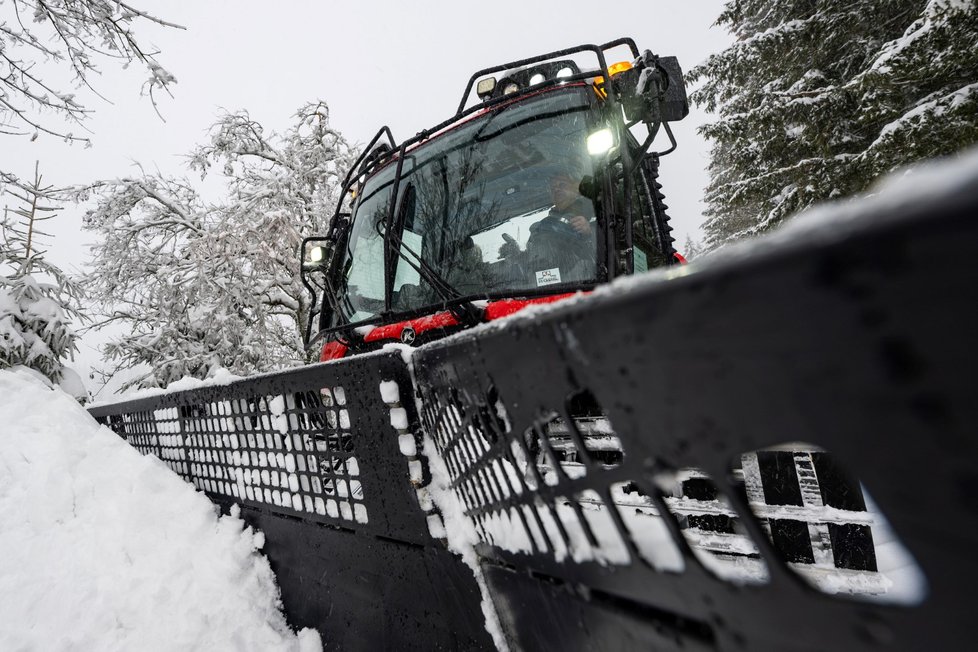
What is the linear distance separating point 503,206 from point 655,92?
1.13 m

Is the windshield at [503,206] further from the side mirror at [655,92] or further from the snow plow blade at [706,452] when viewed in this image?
the snow plow blade at [706,452]

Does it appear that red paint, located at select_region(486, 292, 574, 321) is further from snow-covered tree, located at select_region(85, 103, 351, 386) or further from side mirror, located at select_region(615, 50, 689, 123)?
snow-covered tree, located at select_region(85, 103, 351, 386)

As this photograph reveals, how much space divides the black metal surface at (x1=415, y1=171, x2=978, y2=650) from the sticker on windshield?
1.95m

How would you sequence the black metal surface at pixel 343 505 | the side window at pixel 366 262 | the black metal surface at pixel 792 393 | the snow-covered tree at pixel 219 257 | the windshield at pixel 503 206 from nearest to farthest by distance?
the black metal surface at pixel 792 393 → the black metal surface at pixel 343 505 → the windshield at pixel 503 206 → the side window at pixel 366 262 → the snow-covered tree at pixel 219 257

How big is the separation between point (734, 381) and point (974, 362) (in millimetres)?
166

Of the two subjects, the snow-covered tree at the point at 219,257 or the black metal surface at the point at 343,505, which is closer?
the black metal surface at the point at 343,505

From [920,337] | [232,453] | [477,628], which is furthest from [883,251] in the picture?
[232,453]

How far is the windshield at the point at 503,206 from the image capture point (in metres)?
2.76

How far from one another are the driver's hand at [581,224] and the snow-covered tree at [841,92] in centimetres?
710

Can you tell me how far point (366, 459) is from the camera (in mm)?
1634

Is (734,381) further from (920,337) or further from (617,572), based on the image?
(617,572)

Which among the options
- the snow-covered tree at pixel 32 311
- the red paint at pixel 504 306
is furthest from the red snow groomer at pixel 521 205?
the snow-covered tree at pixel 32 311

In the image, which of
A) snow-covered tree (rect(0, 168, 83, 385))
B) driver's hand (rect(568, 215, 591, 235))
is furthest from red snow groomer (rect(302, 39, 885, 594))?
snow-covered tree (rect(0, 168, 83, 385))

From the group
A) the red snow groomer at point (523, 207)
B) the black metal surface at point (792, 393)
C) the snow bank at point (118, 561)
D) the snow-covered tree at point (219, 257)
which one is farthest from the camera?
the snow-covered tree at point (219, 257)
